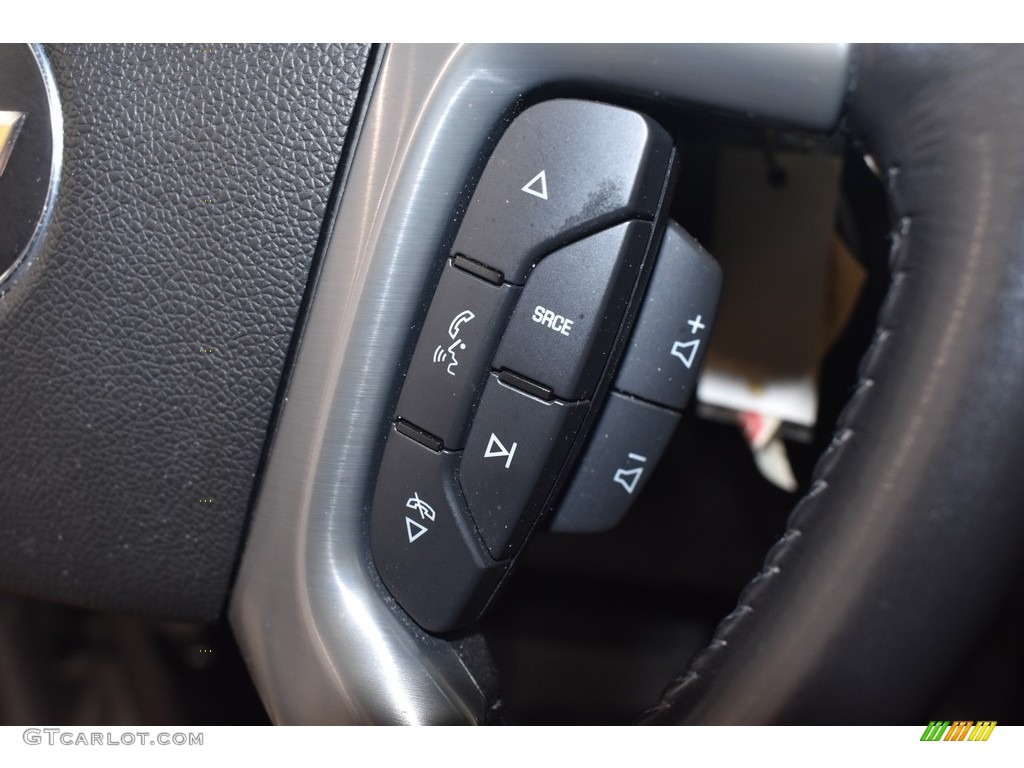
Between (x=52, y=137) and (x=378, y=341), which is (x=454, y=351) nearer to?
(x=378, y=341)

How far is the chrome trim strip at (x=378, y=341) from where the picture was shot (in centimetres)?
37

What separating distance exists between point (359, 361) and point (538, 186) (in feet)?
0.42

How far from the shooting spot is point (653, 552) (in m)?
0.86

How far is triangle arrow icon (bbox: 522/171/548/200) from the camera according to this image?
390 mm

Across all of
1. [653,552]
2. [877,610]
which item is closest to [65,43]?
[877,610]

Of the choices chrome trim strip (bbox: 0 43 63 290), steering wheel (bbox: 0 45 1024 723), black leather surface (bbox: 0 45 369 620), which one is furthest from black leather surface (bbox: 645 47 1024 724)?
chrome trim strip (bbox: 0 43 63 290)

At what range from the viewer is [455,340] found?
1.34ft

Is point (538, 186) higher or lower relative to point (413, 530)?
higher

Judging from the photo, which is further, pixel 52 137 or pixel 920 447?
pixel 52 137

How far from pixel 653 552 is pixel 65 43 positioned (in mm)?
676

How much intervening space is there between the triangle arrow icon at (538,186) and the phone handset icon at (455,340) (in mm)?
65

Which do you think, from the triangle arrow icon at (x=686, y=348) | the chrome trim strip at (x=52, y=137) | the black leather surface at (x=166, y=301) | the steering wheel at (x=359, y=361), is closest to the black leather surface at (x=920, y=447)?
the steering wheel at (x=359, y=361)

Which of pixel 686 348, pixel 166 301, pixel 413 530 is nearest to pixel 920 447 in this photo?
pixel 686 348
